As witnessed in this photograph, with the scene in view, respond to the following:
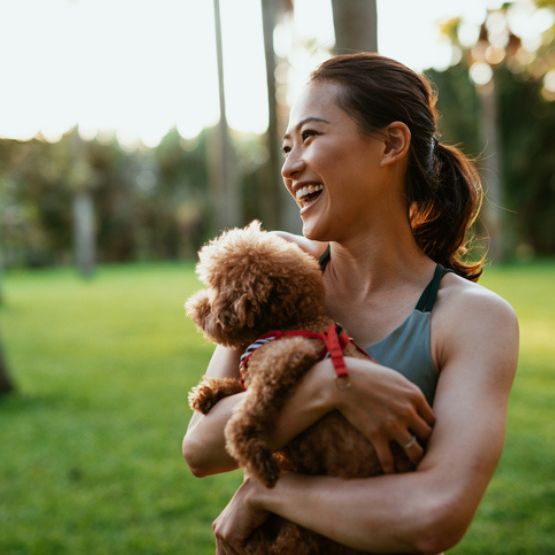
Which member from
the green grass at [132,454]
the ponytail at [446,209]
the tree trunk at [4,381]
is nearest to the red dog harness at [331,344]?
the ponytail at [446,209]

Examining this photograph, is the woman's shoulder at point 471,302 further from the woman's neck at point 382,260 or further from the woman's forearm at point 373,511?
the woman's forearm at point 373,511

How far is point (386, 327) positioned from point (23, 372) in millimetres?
9697

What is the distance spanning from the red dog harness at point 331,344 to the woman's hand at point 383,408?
0.03m

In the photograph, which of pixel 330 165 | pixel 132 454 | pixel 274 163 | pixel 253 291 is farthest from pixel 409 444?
pixel 274 163

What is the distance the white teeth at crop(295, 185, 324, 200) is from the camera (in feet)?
6.57

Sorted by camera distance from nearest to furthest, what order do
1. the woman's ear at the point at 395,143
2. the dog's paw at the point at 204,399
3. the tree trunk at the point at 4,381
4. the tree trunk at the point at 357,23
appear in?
the dog's paw at the point at 204,399 → the woman's ear at the point at 395,143 → the tree trunk at the point at 357,23 → the tree trunk at the point at 4,381

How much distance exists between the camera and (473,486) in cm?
151

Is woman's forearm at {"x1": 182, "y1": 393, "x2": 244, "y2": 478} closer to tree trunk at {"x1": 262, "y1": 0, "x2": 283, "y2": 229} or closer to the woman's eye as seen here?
the woman's eye

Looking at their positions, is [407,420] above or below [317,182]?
below

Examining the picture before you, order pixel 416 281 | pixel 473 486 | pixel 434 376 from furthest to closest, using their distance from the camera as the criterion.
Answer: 1. pixel 416 281
2. pixel 434 376
3. pixel 473 486

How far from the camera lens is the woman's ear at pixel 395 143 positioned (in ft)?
6.66

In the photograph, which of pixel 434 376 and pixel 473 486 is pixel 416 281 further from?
pixel 473 486

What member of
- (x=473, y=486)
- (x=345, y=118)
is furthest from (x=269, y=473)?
(x=345, y=118)

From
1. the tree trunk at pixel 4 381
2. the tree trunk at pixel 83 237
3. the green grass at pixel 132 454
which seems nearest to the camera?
the green grass at pixel 132 454
